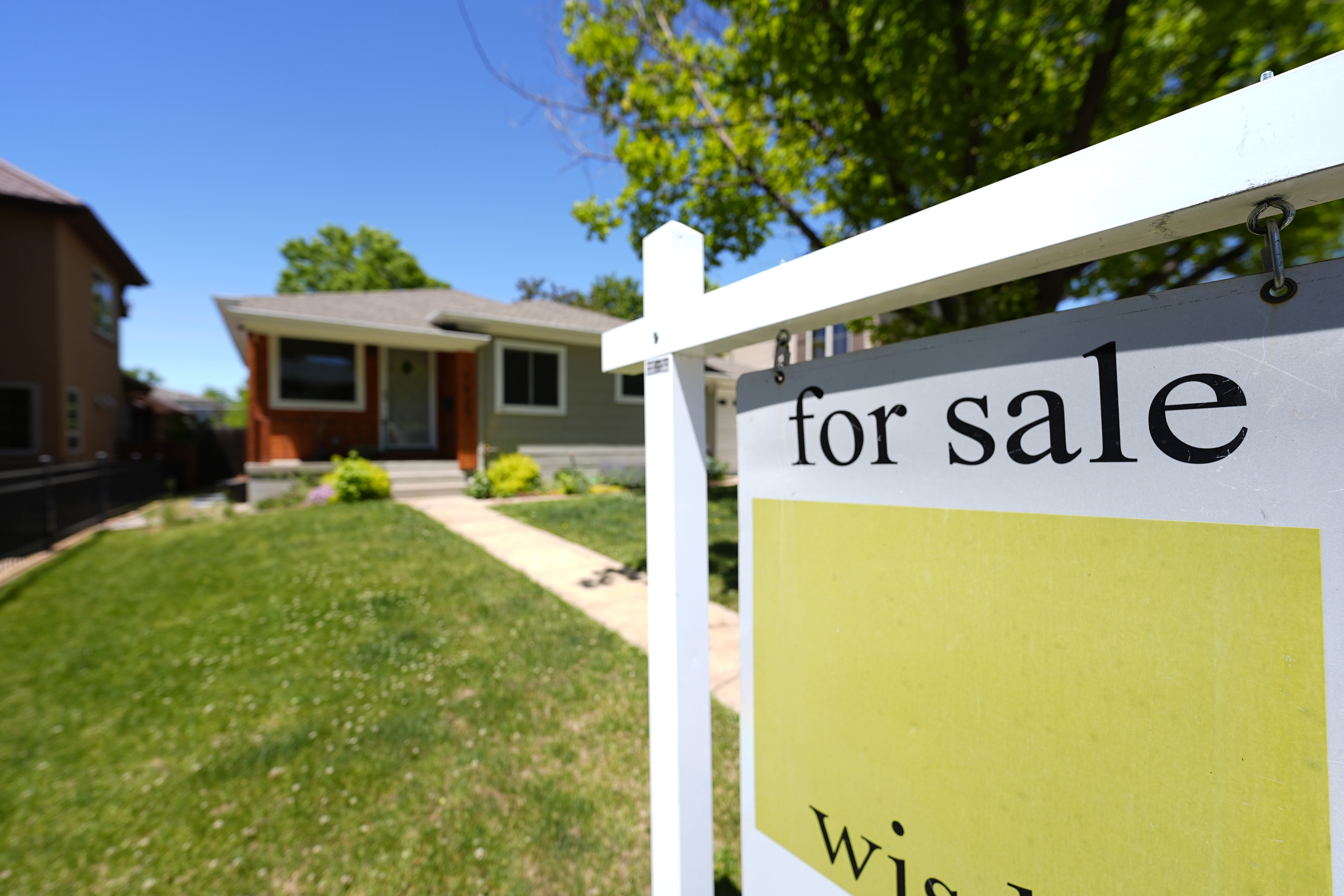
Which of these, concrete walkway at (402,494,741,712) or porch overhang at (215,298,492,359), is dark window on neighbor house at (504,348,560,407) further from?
concrete walkway at (402,494,741,712)

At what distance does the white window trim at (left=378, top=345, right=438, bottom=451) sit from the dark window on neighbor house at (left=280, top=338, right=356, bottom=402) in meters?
0.54

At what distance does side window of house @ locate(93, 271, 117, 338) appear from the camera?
47.8ft

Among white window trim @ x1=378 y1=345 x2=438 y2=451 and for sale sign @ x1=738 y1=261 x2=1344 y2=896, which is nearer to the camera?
for sale sign @ x1=738 y1=261 x2=1344 y2=896

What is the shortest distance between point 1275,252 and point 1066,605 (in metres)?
0.48

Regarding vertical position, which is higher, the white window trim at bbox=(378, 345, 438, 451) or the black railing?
the white window trim at bbox=(378, 345, 438, 451)

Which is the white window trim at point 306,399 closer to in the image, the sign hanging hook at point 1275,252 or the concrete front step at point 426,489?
the concrete front step at point 426,489

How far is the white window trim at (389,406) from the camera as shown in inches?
455

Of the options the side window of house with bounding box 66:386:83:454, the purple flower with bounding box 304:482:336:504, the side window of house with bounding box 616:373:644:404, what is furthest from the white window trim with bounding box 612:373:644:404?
the side window of house with bounding box 66:386:83:454

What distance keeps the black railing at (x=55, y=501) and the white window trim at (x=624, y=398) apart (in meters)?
9.48

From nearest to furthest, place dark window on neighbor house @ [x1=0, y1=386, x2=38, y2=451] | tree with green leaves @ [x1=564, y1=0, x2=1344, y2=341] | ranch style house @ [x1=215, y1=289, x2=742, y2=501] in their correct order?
1. tree with green leaves @ [x1=564, y1=0, x2=1344, y2=341]
2. ranch style house @ [x1=215, y1=289, x2=742, y2=501]
3. dark window on neighbor house @ [x1=0, y1=386, x2=38, y2=451]

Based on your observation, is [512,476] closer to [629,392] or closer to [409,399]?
[629,392]

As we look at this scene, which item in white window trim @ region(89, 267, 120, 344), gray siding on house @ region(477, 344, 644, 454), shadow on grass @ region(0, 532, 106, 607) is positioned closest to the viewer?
shadow on grass @ region(0, 532, 106, 607)

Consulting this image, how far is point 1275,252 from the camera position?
1.83 ft

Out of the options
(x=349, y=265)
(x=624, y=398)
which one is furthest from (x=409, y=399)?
(x=349, y=265)
